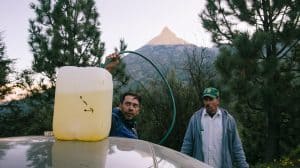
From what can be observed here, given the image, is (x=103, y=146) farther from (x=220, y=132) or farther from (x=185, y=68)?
(x=185, y=68)

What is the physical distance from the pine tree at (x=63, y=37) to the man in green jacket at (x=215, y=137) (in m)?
15.5

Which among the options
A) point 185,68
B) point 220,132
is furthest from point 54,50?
point 220,132

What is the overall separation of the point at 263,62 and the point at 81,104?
12683 mm

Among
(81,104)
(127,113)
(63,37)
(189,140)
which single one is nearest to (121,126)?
(127,113)

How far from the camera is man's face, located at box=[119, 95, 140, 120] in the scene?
10.8ft

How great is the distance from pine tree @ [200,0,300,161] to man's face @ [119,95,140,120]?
34.0ft

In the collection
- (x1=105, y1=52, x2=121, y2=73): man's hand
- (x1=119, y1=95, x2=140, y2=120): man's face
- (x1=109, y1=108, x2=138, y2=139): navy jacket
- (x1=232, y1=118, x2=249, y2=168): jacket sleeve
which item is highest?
(x1=105, y1=52, x2=121, y2=73): man's hand

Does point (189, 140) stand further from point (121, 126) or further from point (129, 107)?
point (121, 126)

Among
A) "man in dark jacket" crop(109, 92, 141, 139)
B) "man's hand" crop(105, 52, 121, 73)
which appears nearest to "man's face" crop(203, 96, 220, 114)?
"man in dark jacket" crop(109, 92, 141, 139)

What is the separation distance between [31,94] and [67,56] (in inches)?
103

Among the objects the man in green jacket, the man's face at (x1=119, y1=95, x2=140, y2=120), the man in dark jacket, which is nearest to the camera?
the man in dark jacket

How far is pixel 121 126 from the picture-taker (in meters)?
2.96

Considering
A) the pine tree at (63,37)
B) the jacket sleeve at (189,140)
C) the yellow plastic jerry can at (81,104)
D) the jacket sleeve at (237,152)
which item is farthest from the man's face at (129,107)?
the pine tree at (63,37)

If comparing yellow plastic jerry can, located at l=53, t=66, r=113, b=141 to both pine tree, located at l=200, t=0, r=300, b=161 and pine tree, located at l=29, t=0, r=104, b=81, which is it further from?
pine tree, located at l=29, t=0, r=104, b=81
